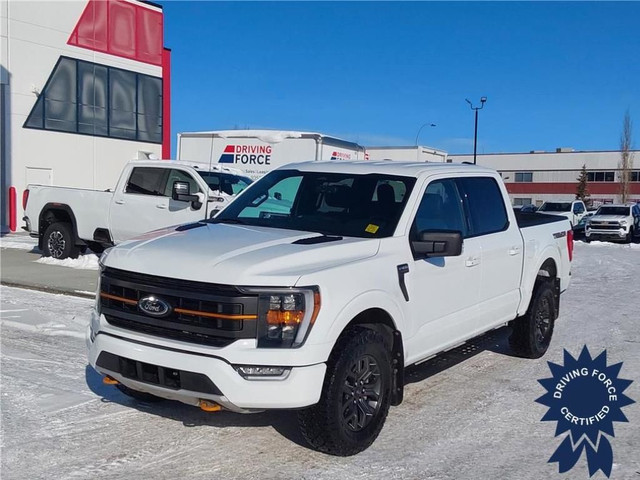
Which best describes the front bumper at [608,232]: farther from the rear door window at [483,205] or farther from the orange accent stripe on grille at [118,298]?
the orange accent stripe on grille at [118,298]

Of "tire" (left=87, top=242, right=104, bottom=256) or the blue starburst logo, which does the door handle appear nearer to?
the blue starburst logo

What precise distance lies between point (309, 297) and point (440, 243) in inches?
51.7

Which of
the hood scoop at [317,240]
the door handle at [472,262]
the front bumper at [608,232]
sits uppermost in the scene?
the hood scoop at [317,240]

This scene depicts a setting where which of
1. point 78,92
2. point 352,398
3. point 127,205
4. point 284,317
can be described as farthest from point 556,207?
point 284,317

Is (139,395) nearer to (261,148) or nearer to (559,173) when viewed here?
(261,148)

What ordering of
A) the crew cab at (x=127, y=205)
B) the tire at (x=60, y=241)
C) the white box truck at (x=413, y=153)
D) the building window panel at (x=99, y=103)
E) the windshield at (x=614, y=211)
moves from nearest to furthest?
the crew cab at (x=127, y=205), the tire at (x=60, y=241), the white box truck at (x=413, y=153), the building window panel at (x=99, y=103), the windshield at (x=614, y=211)

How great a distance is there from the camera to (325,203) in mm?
5594

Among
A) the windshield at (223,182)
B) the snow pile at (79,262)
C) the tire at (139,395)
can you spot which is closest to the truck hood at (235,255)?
the tire at (139,395)

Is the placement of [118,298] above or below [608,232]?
above

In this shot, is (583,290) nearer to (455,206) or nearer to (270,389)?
(455,206)

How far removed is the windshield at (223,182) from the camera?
473 inches

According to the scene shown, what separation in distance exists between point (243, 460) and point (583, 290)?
367 inches

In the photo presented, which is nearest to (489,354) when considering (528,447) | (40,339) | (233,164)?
(528,447)

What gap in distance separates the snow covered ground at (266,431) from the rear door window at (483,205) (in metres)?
1.18
